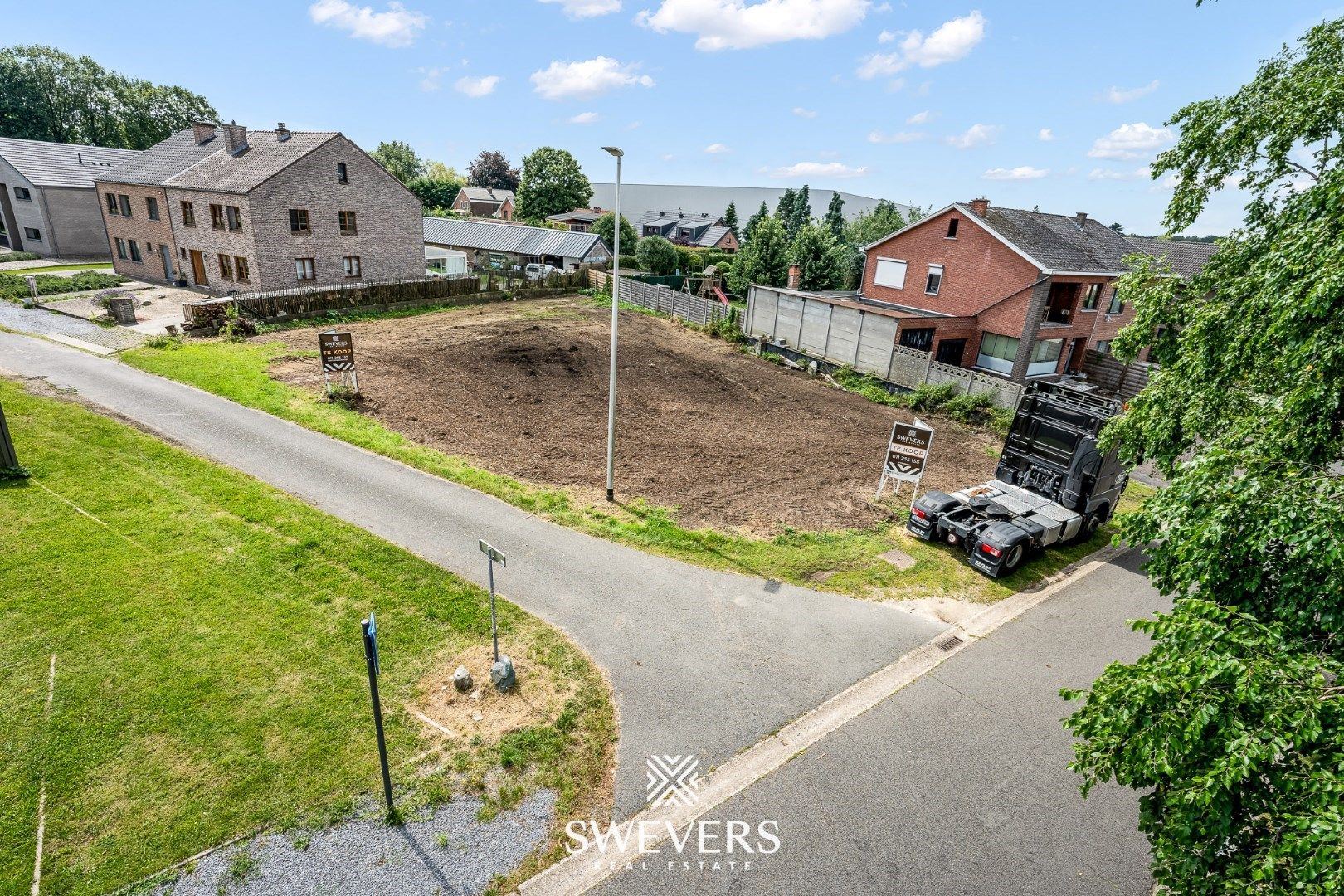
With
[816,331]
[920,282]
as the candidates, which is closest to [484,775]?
[816,331]

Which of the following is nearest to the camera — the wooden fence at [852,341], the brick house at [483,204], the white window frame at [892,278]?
the wooden fence at [852,341]

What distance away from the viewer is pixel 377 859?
6910mm

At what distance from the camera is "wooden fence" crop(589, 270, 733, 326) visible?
37.0 metres

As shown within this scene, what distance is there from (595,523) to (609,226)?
53.5 meters

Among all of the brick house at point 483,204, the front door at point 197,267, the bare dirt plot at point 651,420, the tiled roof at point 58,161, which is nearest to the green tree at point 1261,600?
the bare dirt plot at point 651,420

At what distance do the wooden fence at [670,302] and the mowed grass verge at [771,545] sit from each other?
Result: 73.0 feet

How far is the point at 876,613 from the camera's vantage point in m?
12.2

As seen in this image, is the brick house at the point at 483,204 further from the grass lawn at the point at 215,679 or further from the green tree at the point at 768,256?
the grass lawn at the point at 215,679

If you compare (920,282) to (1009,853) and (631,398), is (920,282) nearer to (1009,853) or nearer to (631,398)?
(631,398)

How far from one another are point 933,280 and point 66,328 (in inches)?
1514

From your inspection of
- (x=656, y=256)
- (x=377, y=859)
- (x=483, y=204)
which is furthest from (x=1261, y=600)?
(x=483, y=204)

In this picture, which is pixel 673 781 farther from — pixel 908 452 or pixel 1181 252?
pixel 1181 252

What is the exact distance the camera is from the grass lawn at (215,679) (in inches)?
286

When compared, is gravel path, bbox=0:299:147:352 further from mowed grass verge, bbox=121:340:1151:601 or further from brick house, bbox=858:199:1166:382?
brick house, bbox=858:199:1166:382
